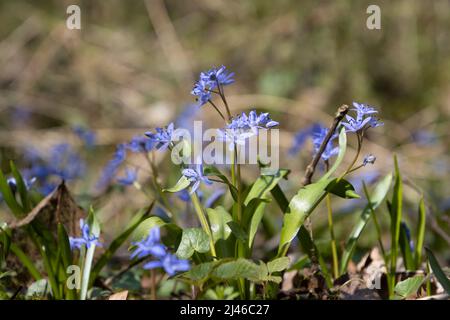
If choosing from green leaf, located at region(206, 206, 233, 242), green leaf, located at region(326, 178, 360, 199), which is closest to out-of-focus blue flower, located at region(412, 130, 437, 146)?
green leaf, located at region(326, 178, 360, 199)

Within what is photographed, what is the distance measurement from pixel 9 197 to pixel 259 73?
4.15 m

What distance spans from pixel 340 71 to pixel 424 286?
355 cm

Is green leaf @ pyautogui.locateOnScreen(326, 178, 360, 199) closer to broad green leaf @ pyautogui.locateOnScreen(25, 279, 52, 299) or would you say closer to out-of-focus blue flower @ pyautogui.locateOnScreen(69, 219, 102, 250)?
out-of-focus blue flower @ pyautogui.locateOnScreen(69, 219, 102, 250)

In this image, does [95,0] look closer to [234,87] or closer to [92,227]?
[234,87]

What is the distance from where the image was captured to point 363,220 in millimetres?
2027

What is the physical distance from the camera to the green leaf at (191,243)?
64.7 inches

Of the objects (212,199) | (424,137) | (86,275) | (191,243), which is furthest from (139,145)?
(424,137)

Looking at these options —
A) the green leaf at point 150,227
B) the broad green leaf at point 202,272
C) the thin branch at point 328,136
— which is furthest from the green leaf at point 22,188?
the thin branch at point 328,136

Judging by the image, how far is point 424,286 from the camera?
2.01m

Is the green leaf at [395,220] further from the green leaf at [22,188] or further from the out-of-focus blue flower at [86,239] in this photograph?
the green leaf at [22,188]

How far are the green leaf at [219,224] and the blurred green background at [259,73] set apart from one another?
2.60 meters

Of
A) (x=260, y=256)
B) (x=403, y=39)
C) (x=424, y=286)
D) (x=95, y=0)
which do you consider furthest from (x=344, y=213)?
(x=95, y=0)
